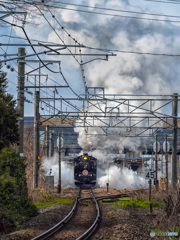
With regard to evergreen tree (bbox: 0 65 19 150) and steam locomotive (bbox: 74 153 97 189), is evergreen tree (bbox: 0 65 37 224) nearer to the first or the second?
evergreen tree (bbox: 0 65 19 150)

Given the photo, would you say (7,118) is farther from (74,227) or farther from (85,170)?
(85,170)

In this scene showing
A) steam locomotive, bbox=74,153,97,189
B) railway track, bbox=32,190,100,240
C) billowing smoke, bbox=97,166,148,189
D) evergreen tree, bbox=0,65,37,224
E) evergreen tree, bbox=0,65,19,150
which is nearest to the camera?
railway track, bbox=32,190,100,240

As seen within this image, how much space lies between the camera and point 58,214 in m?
18.7

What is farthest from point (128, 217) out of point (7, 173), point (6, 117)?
point (6, 117)

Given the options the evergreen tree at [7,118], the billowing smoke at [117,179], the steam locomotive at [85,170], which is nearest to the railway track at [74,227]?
the evergreen tree at [7,118]

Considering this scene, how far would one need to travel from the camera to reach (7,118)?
17391 mm

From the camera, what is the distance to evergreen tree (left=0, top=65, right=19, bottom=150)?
17109mm

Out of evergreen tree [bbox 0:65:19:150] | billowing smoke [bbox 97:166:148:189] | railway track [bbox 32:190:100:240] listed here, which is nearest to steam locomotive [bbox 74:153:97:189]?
billowing smoke [bbox 97:166:148:189]

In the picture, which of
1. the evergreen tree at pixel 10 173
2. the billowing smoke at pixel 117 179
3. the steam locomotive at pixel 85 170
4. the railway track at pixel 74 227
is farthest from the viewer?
the billowing smoke at pixel 117 179

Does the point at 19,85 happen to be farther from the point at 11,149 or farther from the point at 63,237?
the point at 63,237

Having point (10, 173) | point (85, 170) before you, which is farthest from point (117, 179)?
point (10, 173)

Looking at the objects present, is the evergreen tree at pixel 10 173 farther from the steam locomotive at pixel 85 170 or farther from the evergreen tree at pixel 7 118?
the steam locomotive at pixel 85 170

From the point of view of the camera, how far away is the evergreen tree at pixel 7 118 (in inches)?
674

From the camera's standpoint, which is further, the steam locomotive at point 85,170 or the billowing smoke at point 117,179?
the billowing smoke at point 117,179
